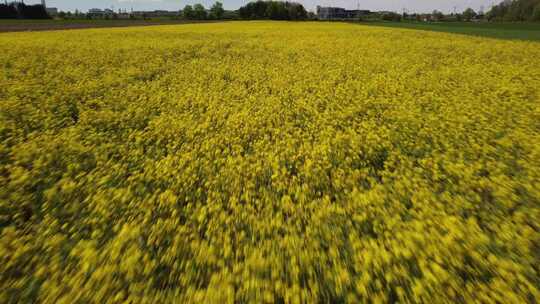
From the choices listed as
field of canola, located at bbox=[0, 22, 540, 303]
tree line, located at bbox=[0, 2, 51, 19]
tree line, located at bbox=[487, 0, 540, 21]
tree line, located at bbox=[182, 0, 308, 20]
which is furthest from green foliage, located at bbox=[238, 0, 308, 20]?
field of canola, located at bbox=[0, 22, 540, 303]

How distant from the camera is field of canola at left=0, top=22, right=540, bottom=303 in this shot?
2287mm

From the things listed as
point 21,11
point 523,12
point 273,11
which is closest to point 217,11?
point 273,11

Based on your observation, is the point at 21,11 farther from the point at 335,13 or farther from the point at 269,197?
the point at 335,13

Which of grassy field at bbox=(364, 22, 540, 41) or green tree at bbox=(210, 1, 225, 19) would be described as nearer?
grassy field at bbox=(364, 22, 540, 41)

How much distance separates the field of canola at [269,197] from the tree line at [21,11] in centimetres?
9318

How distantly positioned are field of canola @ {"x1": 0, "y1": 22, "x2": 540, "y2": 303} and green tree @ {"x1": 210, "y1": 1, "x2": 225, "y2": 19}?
94.0 meters

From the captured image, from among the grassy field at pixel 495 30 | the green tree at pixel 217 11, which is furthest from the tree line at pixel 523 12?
the green tree at pixel 217 11

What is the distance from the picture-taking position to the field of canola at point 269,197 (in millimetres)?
2287

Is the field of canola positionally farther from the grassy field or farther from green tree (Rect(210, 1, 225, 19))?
green tree (Rect(210, 1, 225, 19))

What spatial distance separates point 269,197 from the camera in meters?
3.46

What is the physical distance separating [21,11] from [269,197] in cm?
10350

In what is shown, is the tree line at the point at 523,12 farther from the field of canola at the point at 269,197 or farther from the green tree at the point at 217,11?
the field of canola at the point at 269,197

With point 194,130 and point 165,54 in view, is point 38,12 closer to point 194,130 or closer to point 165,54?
point 165,54

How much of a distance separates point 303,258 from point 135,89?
8079mm
